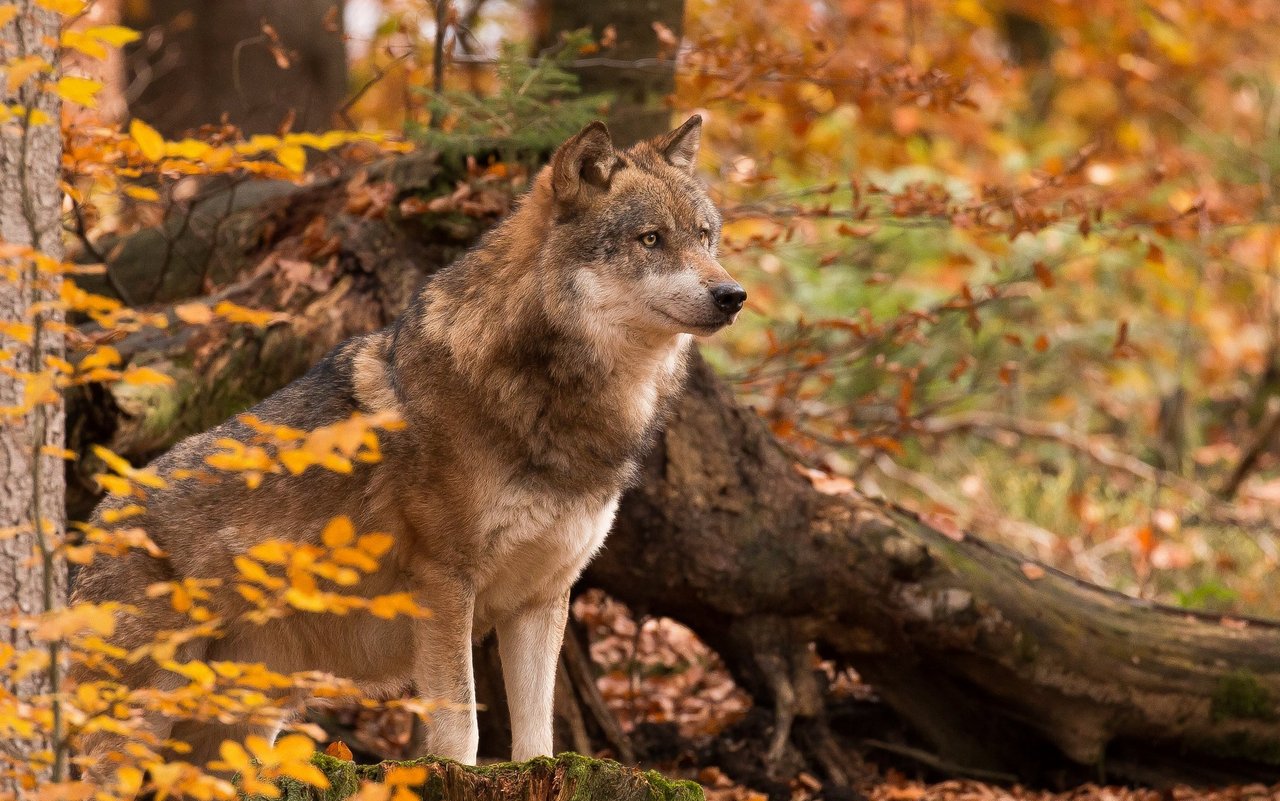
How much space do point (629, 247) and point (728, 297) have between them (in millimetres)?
447

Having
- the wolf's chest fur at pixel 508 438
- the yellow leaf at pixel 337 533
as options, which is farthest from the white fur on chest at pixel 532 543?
the yellow leaf at pixel 337 533

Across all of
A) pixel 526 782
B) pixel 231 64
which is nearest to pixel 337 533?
pixel 526 782

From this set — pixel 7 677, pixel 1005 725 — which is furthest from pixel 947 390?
pixel 7 677

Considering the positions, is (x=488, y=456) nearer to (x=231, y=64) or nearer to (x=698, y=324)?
(x=698, y=324)

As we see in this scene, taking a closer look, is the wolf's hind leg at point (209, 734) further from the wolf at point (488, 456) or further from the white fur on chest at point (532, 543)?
the white fur on chest at point (532, 543)

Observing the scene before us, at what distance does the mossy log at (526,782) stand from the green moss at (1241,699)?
12.7 ft

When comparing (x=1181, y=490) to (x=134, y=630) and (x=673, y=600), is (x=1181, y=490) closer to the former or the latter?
(x=673, y=600)

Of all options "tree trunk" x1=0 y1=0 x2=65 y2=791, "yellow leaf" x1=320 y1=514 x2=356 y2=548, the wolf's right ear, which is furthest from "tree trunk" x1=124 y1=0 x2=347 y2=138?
"yellow leaf" x1=320 y1=514 x2=356 y2=548

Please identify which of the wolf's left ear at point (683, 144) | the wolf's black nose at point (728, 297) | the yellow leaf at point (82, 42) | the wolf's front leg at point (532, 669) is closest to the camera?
the yellow leaf at point (82, 42)

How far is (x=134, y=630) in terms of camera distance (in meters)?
4.69

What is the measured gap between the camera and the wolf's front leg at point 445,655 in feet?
14.9

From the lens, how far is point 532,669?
4.95 m

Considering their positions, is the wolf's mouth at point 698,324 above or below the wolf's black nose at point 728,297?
below

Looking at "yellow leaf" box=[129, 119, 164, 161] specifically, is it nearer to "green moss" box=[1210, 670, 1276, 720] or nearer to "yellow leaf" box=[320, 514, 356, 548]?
"yellow leaf" box=[320, 514, 356, 548]
